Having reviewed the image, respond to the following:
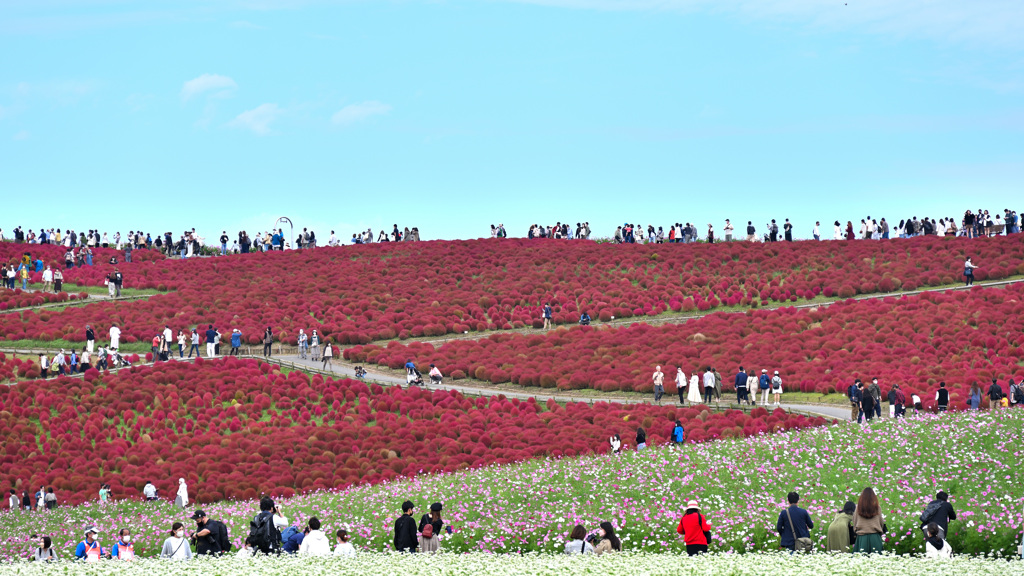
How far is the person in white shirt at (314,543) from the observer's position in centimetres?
1714

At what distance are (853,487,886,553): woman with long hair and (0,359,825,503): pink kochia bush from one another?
13921 millimetres

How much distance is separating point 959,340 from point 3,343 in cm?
3777

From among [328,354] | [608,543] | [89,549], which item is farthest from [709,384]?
[89,549]

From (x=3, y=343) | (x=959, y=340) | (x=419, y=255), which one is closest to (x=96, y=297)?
(x=3, y=343)

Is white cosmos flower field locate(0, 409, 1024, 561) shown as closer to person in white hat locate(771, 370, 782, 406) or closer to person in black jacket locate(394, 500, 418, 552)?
person in black jacket locate(394, 500, 418, 552)

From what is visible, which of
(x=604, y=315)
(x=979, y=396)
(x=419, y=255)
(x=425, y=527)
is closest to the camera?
(x=425, y=527)

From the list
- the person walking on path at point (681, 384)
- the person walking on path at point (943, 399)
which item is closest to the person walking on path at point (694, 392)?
the person walking on path at point (681, 384)

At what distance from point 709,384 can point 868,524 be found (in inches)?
761

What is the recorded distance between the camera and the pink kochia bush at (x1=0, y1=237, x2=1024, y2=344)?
49469 mm

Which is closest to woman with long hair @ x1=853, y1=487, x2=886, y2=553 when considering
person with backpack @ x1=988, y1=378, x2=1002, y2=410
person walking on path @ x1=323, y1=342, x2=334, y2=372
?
person with backpack @ x1=988, y1=378, x2=1002, y2=410

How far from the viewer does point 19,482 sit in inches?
1266

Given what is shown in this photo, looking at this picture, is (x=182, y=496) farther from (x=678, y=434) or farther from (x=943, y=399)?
(x=943, y=399)

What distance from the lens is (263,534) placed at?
59.0ft

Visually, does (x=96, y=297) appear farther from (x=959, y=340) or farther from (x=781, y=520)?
(x=781, y=520)
